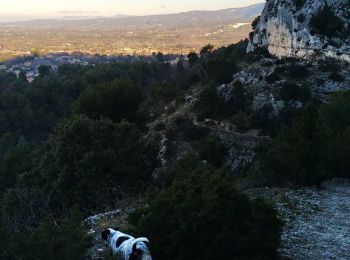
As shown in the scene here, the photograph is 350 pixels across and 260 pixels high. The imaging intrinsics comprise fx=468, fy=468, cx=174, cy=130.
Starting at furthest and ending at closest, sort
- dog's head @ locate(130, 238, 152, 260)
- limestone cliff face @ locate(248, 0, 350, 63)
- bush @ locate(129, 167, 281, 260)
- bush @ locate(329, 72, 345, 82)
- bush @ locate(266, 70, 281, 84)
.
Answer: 1. limestone cliff face @ locate(248, 0, 350, 63)
2. bush @ locate(266, 70, 281, 84)
3. bush @ locate(329, 72, 345, 82)
4. bush @ locate(129, 167, 281, 260)
5. dog's head @ locate(130, 238, 152, 260)

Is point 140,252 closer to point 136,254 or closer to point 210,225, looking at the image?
point 136,254

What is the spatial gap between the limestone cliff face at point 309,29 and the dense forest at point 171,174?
2.09m

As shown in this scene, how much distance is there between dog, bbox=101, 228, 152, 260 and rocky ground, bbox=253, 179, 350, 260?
265 centimetres

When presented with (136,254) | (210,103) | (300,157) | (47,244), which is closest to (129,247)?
(136,254)

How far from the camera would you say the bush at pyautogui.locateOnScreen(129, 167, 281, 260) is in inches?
263

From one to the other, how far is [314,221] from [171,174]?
627cm

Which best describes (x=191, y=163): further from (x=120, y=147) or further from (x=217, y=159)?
(x=217, y=159)

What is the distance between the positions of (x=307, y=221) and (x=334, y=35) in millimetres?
29698

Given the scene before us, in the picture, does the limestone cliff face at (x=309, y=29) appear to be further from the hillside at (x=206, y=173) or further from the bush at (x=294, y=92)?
the bush at (x=294, y=92)

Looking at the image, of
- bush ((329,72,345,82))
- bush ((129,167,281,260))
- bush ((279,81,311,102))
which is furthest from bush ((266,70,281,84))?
bush ((129,167,281,260))

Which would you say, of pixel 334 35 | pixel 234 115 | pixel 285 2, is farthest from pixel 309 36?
pixel 234 115

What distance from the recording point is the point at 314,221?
9.87 metres

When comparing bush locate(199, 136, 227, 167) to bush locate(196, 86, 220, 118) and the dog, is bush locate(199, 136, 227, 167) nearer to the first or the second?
bush locate(196, 86, 220, 118)

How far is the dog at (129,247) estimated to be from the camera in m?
6.11
